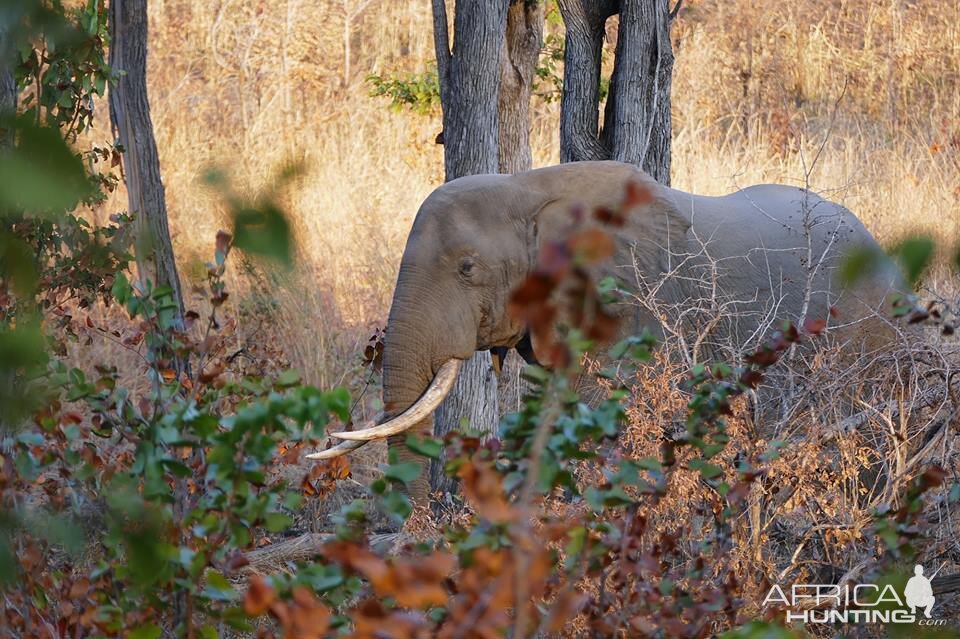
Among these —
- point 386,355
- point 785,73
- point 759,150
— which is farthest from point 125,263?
point 785,73

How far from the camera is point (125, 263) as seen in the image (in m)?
5.13

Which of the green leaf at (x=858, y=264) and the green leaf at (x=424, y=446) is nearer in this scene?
the green leaf at (x=858, y=264)

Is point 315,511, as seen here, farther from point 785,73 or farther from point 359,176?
point 785,73

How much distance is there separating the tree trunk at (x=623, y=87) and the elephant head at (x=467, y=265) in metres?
2.00

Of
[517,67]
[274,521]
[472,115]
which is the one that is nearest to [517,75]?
[517,67]

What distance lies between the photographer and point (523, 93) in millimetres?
6945

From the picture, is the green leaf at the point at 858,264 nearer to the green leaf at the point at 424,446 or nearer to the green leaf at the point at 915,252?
the green leaf at the point at 915,252

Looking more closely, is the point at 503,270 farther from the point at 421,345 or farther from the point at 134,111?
the point at 134,111

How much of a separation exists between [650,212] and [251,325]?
3798mm

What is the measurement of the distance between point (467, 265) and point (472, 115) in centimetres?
119

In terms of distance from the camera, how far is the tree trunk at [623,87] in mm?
7684

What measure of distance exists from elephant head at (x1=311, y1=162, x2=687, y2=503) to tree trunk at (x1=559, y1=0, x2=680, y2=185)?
1997mm

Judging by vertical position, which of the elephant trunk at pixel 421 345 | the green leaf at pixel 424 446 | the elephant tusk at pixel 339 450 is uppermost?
the green leaf at pixel 424 446

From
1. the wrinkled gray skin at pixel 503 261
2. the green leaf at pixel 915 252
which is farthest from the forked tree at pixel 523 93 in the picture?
the green leaf at pixel 915 252
